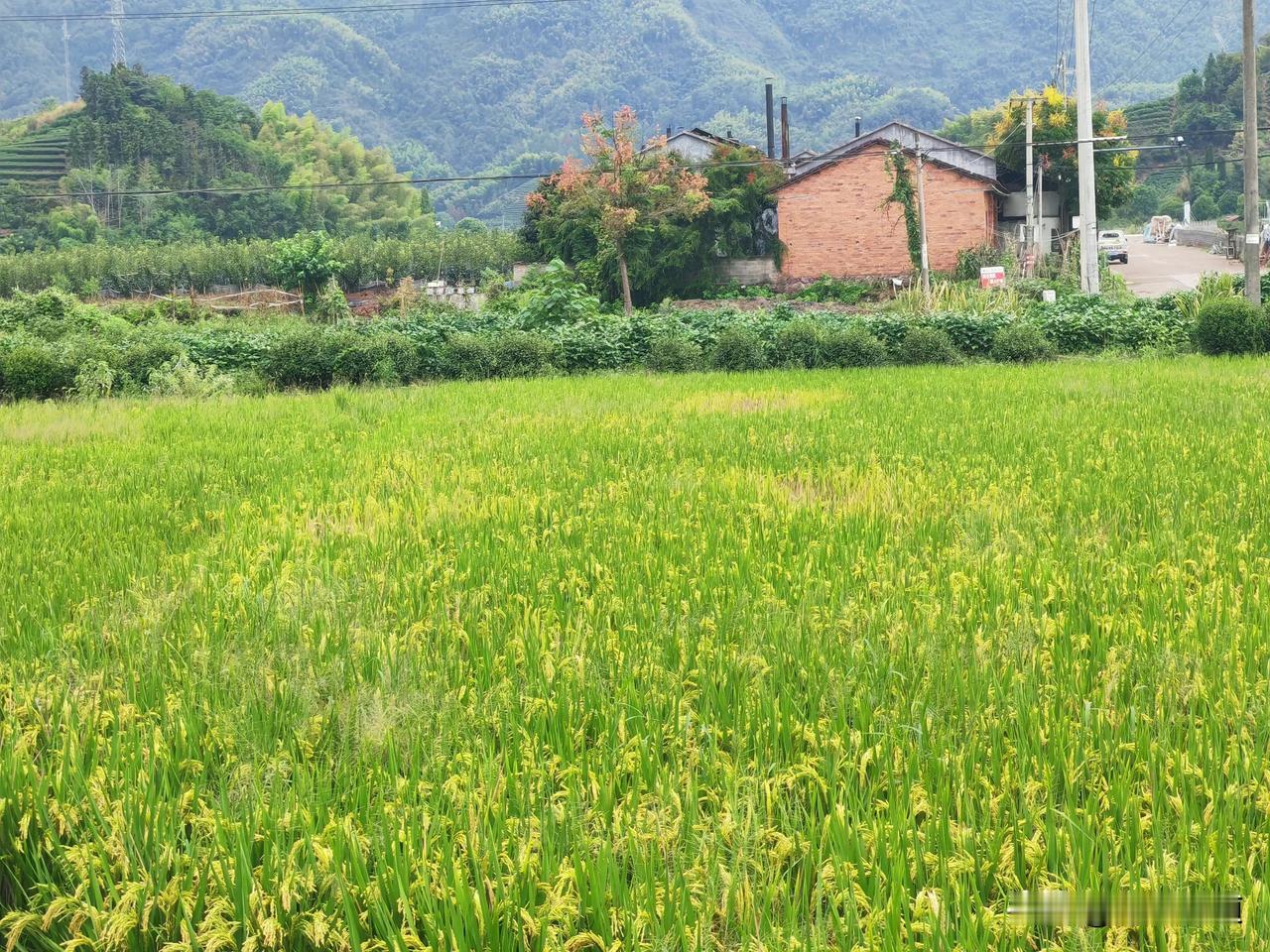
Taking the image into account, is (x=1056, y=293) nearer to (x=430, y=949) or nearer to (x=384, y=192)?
(x=430, y=949)

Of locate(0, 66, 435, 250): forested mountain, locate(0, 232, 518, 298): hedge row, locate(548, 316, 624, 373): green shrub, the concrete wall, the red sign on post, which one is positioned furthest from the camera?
locate(0, 66, 435, 250): forested mountain

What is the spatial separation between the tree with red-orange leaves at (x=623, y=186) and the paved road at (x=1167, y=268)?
51.2ft

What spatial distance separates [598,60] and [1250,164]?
161055mm

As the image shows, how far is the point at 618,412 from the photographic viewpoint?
12344mm

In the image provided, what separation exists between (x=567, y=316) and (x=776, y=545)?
2294cm

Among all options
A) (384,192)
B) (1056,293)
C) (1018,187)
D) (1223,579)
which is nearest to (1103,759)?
(1223,579)

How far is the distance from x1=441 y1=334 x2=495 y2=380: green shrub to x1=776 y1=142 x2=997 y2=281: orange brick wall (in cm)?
2513

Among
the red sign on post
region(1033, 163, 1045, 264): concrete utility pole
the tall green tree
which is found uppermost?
the tall green tree

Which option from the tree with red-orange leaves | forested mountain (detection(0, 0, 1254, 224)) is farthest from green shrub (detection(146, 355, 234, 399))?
forested mountain (detection(0, 0, 1254, 224))

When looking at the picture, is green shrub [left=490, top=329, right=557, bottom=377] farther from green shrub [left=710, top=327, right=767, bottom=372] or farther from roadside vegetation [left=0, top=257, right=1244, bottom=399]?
green shrub [left=710, top=327, right=767, bottom=372]

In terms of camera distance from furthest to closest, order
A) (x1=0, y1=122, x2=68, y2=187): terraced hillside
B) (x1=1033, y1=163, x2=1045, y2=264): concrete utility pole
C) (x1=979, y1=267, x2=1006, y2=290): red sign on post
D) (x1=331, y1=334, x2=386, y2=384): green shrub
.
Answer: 1. (x1=0, y1=122, x2=68, y2=187): terraced hillside
2. (x1=1033, y1=163, x2=1045, y2=264): concrete utility pole
3. (x1=979, y1=267, x2=1006, y2=290): red sign on post
4. (x1=331, y1=334, x2=386, y2=384): green shrub

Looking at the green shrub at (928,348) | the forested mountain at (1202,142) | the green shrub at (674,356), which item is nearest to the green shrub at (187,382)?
the green shrub at (674,356)

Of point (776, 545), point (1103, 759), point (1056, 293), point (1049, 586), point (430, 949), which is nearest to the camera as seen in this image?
point (430, 949)

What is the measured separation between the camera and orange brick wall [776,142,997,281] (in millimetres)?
41938
